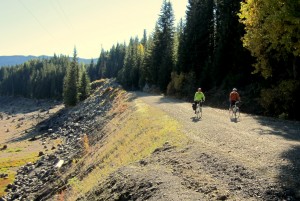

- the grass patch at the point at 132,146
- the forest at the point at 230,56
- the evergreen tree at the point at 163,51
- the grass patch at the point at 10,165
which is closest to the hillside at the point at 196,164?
the grass patch at the point at 132,146

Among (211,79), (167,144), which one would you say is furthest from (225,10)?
(167,144)

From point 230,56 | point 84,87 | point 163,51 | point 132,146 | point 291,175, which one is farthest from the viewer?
point 84,87

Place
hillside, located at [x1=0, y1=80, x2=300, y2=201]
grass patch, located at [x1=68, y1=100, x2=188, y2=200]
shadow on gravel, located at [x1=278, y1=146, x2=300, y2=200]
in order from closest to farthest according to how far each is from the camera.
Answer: shadow on gravel, located at [x1=278, y1=146, x2=300, y2=200] → hillside, located at [x1=0, y1=80, x2=300, y2=201] → grass patch, located at [x1=68, y1=100, x2=188, y2=200]

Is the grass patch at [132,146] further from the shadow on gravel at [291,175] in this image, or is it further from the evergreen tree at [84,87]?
the evergreen tree at [84,87]

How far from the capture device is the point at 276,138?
63.6ft

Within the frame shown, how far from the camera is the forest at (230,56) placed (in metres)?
28.8

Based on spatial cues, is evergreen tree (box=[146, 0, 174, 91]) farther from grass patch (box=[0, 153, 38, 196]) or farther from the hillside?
the hillside

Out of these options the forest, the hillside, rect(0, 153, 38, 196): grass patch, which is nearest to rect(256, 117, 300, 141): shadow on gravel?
the hillside

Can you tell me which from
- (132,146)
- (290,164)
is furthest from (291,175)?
(132,146)

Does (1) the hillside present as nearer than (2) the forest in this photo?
Yes

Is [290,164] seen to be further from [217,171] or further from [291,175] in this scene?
[217,171]

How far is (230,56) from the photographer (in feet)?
167

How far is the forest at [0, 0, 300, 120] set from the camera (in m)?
28.8

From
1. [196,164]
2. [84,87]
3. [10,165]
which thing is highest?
[196,164]
